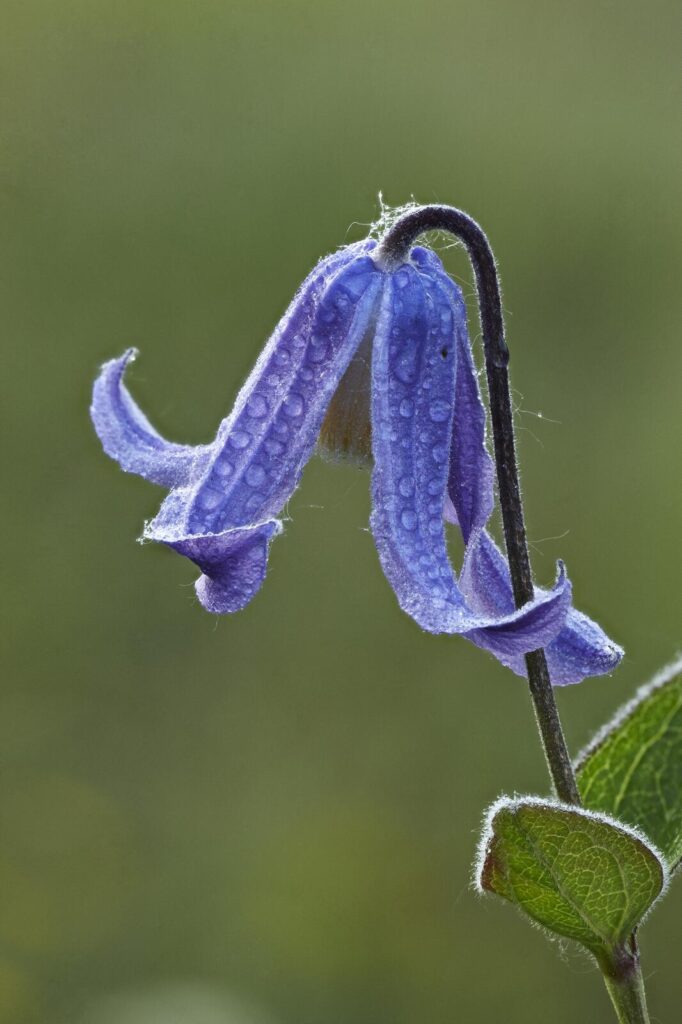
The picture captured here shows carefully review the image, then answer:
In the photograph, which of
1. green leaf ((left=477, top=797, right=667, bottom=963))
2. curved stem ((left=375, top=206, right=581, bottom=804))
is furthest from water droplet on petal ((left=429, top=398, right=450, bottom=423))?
green leaf ((left=477, top=797, right=667, bottom=963))

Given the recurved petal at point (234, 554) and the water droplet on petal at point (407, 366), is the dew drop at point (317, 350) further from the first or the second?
the recurved petal at point (234, 554)

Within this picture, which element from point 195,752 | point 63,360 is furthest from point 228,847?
point 63,360

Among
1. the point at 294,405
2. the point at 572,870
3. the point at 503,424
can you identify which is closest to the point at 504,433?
the point at 503,424

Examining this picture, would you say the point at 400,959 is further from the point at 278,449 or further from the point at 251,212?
the point at 251,212

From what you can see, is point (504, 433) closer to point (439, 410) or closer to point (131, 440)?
point (439, 410)

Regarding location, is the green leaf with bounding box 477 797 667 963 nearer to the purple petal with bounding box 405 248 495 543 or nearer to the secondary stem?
the secondary stem

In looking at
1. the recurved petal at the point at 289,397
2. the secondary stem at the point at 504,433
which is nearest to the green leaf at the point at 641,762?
the secondary stem at the point at 504,433
